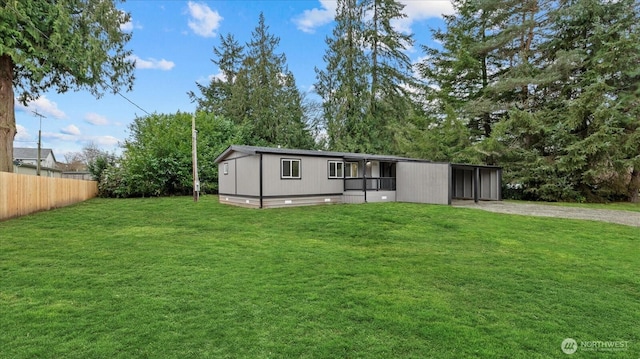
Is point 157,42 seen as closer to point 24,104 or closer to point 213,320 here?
point 24,104

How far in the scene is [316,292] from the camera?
4.55m

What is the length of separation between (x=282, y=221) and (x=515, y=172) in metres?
16.4

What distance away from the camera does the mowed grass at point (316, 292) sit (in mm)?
3160

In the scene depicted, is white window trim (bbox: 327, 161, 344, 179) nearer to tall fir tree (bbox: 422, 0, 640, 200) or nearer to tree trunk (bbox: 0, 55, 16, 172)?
tall fir tree (bbox: 422, 0, 640, 200)

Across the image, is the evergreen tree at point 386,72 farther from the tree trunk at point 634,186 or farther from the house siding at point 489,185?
the tree trunk at point 634,186

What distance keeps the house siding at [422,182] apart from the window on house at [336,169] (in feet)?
9.79

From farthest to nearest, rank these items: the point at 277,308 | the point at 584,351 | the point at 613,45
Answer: the point at 613,45
the point at 277,308
the point at 584,351

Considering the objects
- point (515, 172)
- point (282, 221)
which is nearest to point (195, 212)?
point (282, 221)

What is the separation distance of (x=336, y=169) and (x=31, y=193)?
12.1 metres

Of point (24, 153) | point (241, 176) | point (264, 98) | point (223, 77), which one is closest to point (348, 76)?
point (264, 98)

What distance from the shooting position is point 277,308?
4004 millimetres

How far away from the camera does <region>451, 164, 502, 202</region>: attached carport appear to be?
18.8 metres

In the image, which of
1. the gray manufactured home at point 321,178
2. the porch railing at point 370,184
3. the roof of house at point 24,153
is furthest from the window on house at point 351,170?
the roof of house at point 24,153

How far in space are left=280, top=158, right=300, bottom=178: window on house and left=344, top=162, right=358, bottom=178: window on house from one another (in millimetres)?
3065
